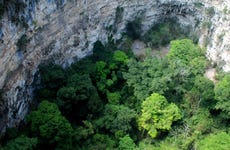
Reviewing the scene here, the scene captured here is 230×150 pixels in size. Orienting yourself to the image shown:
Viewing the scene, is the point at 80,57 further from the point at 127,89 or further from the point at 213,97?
the point at 213,97

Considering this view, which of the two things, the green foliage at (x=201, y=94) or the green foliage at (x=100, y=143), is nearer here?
the green foliage at (x=100, y=143)

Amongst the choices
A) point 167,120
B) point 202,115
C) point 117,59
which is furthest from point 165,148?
point 117,59

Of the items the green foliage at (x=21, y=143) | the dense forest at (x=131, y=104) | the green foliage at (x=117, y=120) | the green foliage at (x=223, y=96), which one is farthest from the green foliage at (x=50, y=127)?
the green foliage at (x=223, y=96)

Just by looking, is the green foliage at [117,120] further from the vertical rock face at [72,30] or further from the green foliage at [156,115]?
the vertical rock face at [72,30]

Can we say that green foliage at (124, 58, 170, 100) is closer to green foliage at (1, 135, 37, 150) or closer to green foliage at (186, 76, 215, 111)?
green foliage at (186, 76, 215, 111)

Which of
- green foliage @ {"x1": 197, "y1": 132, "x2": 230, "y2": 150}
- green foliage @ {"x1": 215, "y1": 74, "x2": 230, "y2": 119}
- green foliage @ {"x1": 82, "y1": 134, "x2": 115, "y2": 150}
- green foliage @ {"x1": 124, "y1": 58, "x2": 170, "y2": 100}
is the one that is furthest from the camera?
green foliage @ {"x1": 124, "y1": 58, "x2": 170, "y2": 100}

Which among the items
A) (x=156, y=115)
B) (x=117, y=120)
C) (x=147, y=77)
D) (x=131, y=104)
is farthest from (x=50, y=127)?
(x=147, y=77)

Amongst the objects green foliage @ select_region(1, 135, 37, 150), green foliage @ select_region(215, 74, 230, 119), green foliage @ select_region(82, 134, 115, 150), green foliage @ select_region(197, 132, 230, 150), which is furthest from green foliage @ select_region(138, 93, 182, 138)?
green foliage @ select_region(1, 135, 37, 150)
